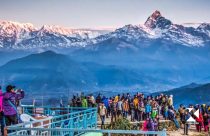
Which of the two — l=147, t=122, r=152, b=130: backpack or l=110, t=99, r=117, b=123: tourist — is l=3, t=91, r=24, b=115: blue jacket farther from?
l=110, t=99, r=117, b=123: tourist

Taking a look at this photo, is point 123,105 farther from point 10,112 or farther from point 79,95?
point 10,112

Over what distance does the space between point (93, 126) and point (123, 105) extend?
8912 mm

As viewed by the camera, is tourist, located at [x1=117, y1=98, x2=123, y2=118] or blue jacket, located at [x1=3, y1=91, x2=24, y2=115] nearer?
blue jacket, located at [x1=3, y1=91, x2=24, y2=115]

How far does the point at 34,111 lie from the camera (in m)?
26.5

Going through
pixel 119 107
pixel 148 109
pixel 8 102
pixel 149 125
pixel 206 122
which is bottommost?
pixel 206 122

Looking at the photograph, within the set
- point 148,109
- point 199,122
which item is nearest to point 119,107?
point 148,109

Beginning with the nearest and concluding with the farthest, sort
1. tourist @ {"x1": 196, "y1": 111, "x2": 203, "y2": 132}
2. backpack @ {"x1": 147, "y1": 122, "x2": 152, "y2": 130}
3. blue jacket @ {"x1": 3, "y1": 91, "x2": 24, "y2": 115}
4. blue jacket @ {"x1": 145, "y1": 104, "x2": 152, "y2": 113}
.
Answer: blue jacket @ {"x1": 3, "y1": 91, "x2": 24, "y2": 115} < backpack @ {"x1": 147, "y1": 122, "x2": 152, "y2": 130} < blue jacket @ {"x1": 145, "y1": 104, "x2": 152, "y2": 113} < tourist @ {"x1": 196, "y1": 111, "x2": 203, "y2": 132}

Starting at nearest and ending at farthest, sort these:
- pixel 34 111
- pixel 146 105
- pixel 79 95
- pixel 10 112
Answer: pixel 10 112 → pixel 34 111 → pixel 146 105 → pixel 79 95

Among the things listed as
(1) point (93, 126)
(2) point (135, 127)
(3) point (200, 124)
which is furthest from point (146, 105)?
(1) point (93, 126)

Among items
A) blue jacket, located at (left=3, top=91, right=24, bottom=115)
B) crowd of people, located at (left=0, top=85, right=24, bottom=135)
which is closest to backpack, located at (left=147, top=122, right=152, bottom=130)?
crowd of people, located at (left=0, top=85, right=24, bottom=135)

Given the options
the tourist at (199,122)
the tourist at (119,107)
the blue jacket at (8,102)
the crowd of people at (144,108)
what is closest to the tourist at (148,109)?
the crowd of people at (144,108)

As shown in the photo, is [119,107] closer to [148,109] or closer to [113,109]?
[113,109]

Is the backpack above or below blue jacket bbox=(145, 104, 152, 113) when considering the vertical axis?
below

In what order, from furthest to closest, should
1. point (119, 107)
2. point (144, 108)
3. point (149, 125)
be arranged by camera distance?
1. point (119, 107)
2. point (144, 108)
3. point (149, 125)
